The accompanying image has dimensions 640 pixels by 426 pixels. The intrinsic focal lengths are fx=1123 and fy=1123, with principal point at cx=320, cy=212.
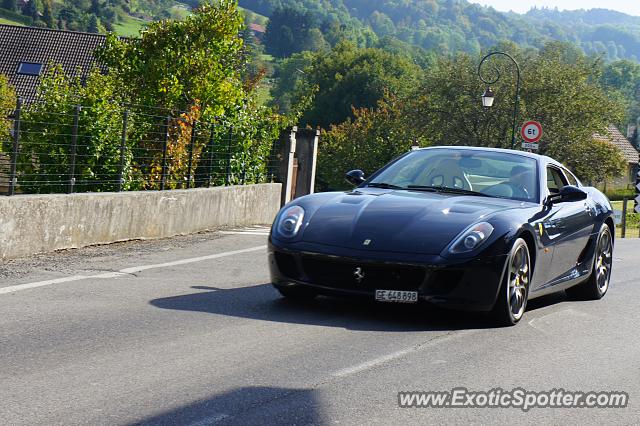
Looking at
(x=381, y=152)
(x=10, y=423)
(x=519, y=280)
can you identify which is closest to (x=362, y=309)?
(x=519, y=280)

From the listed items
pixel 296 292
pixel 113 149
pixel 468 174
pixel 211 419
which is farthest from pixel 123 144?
pixel 211 419

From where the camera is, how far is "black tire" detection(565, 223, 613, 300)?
10.1 metres

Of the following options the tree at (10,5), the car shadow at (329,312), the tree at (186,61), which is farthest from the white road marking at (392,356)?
the tree at (10,5)

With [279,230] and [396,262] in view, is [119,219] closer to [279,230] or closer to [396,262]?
[279,230]

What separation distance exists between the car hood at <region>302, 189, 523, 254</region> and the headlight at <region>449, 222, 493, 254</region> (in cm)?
5

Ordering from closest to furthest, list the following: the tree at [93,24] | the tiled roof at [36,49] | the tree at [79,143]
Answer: the tree at [79,143] → the tiled roof at [36,49] → the tree at [93,24]

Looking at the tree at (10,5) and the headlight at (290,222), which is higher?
the tree at (10,5)

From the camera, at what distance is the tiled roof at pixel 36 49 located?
230 ft

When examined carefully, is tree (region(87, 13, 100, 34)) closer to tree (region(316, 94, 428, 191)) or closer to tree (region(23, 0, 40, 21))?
tree (region(23, 0, 40, 21))

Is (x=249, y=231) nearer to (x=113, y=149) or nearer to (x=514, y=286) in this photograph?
(x=113, y=149)

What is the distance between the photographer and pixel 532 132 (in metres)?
35.2

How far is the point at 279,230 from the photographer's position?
8188 mm

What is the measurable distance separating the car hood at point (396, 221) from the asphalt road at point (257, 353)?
1.88 ft

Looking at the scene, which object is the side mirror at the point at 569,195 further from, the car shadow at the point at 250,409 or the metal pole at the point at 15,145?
the metal pole at the point at 15,145
